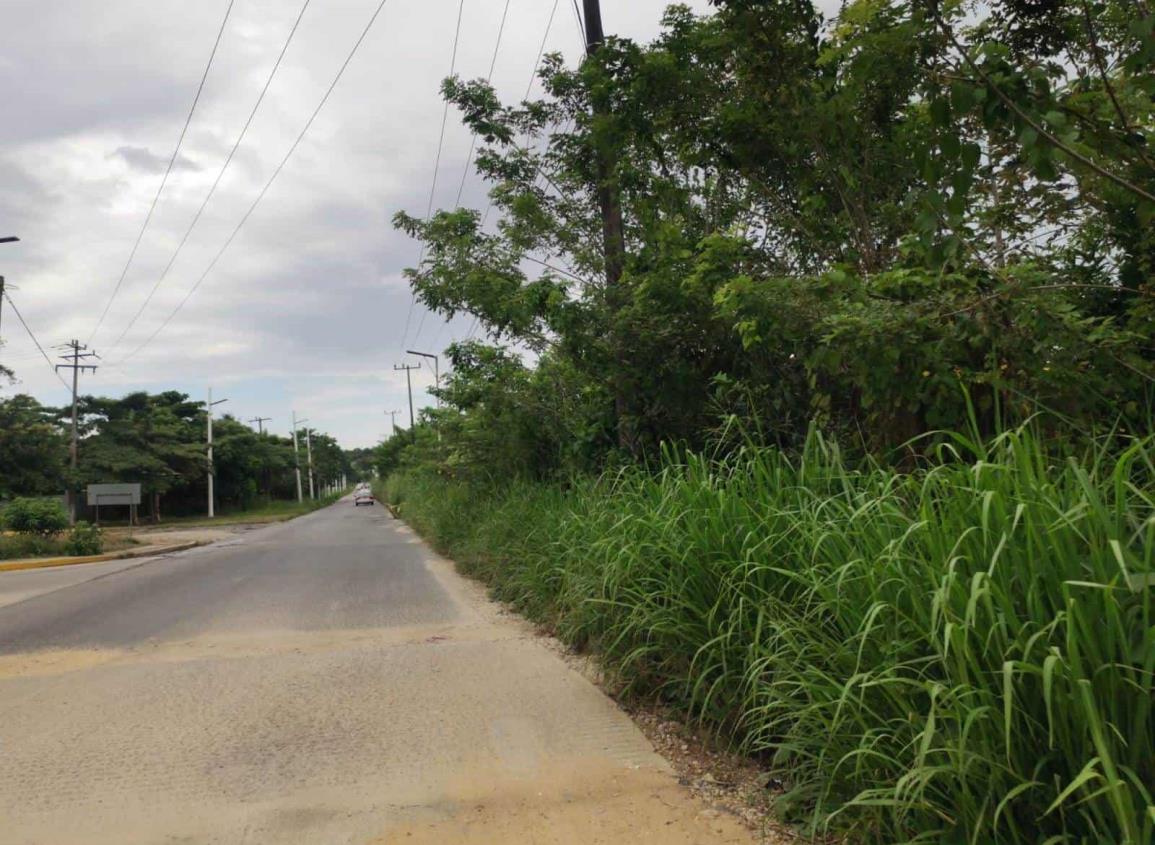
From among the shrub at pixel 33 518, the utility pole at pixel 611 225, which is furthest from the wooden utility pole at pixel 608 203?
the shrub at pixel 33 518

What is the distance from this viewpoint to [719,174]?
24.3ft

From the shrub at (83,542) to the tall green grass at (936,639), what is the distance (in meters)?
19.4

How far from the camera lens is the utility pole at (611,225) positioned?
8.47m

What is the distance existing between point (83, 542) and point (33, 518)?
1.62m

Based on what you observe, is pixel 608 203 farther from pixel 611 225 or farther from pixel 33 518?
pixel 33 518

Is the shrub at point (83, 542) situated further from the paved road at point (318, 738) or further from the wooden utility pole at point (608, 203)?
the wooden utility pole at point (608, 203)

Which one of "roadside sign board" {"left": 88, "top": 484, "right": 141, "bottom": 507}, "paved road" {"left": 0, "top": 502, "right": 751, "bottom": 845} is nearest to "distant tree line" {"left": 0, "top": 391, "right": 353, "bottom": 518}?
"roadside sign board" {"left": 88, "top": 484, "right": 141, "bottom": 507}

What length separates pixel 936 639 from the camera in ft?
9.12

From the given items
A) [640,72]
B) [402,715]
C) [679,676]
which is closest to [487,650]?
[402,715]

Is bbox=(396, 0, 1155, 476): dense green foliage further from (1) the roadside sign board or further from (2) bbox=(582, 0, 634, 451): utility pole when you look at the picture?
(1) the roadside sign board

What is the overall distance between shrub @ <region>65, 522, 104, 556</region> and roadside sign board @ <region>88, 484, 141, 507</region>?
13015 mm

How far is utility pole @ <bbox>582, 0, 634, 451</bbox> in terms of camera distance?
8.47 metres

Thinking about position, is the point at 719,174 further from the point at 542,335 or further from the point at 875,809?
the point at 875,809

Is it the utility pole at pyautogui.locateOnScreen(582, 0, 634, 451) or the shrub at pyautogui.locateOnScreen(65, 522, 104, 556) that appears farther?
the shrub at pyautogui.locateOnScreen(65, 522, 104, 556)
